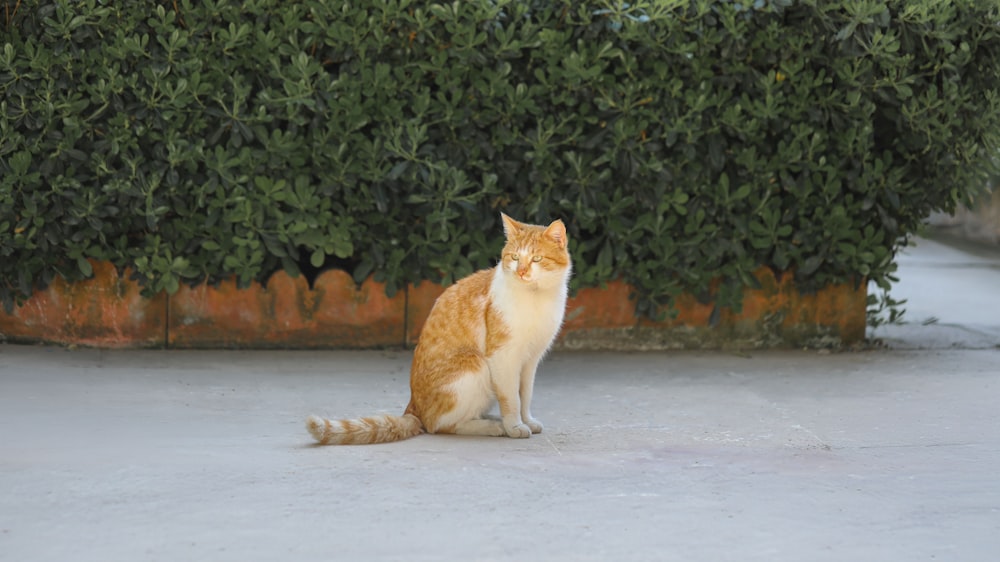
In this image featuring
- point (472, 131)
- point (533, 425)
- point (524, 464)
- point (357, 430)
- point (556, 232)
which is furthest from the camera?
point (472, 131)

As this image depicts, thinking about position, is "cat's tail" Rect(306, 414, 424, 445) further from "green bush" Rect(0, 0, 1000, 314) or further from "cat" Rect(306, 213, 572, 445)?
"green bush" Rect(0, 0, 1000, 314)

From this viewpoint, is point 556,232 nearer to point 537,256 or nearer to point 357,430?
point 537,256

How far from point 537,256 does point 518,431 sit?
2.50 ft

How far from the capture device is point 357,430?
4.73 m

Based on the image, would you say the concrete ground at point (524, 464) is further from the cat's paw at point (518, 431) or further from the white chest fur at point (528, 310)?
the white chest fur at point (528, 310)

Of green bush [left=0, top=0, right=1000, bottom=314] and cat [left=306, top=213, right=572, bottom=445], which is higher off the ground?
green bush [left=0, top=0, right=1000, bottom=314]

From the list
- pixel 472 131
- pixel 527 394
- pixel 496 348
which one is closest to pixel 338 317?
pixel 472 131

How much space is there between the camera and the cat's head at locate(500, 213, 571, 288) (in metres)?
4.88

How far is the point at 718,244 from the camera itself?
6.84 m

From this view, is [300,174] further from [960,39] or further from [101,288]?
[960,39]

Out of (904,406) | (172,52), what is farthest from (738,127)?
(172,52)

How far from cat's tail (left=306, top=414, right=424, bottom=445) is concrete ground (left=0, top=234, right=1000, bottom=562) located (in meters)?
0.06

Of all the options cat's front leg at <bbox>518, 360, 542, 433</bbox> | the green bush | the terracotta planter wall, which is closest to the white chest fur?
cat's front leg at <bbox>518, 360, 542, 433</bbox>

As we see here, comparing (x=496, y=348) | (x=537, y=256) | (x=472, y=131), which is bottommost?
(x=496, y=348)
